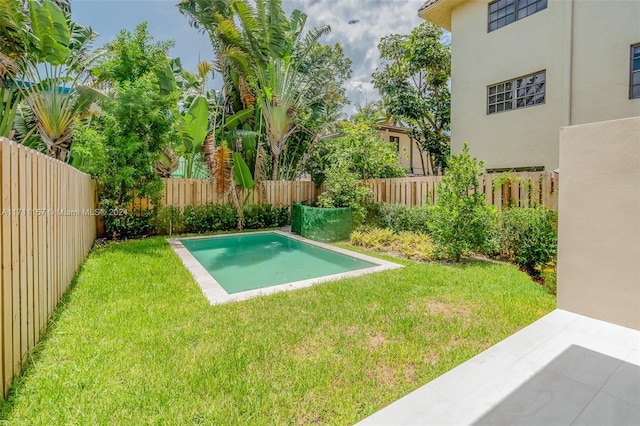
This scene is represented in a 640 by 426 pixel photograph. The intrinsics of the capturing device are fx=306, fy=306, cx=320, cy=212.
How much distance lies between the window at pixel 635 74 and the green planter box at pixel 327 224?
8.33 m

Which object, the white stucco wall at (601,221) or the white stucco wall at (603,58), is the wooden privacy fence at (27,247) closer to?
the white stucco wall at (601,221)

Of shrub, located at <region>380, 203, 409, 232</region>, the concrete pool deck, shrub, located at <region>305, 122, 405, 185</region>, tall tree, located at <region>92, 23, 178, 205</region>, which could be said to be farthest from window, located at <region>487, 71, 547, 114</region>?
tall tree, located at <region>92, 23, 178, 205</region>

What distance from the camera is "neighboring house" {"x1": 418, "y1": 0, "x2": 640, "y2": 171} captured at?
845 centimetres

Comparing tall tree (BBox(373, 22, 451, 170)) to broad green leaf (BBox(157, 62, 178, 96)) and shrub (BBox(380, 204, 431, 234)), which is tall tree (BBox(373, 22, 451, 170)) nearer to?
shrub (BBox(380, 204, 431, 234))

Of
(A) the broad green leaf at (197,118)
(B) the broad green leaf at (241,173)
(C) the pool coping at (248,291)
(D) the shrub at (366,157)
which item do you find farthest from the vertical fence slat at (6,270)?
(D) the shrub at (366,157)

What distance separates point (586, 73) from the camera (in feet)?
29.3

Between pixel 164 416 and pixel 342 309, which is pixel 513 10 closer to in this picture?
pixel 342 309

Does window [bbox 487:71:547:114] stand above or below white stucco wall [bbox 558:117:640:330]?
above

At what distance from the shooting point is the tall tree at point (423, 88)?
15.1m

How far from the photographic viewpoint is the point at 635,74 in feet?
26.8

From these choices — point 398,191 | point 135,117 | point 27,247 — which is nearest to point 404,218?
point 398,191

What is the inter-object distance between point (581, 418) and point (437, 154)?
15.0m

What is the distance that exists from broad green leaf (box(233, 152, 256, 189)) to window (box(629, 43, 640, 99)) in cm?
1173

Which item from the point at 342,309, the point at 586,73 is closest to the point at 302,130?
the point at 586,73
